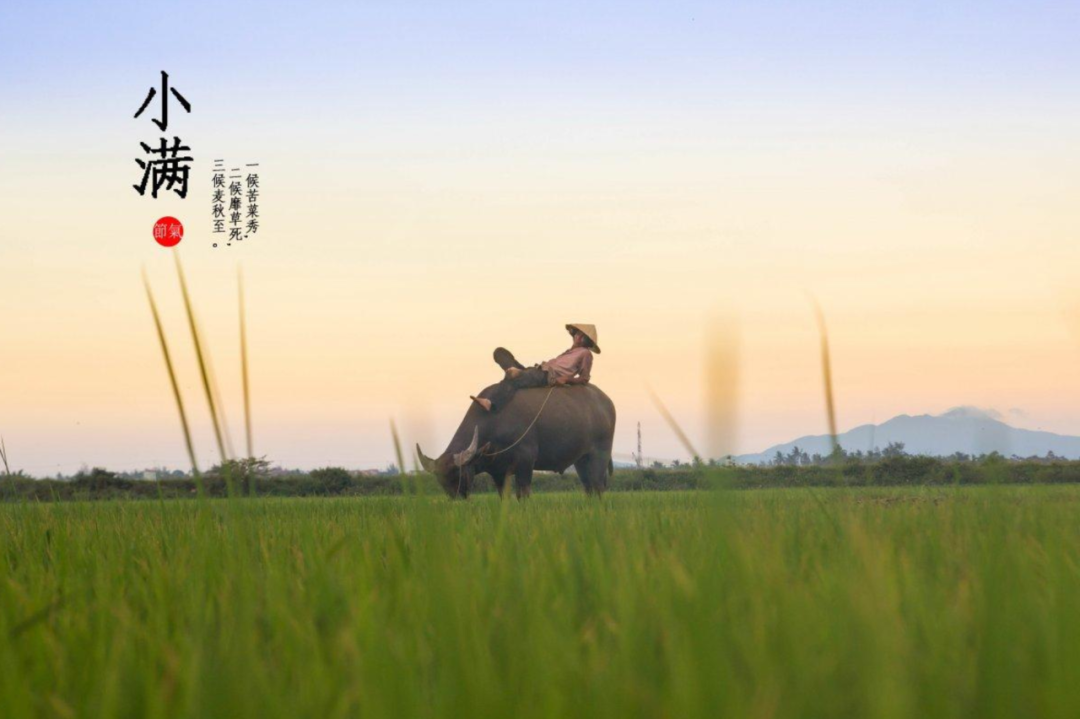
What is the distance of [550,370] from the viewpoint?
10.8 meters

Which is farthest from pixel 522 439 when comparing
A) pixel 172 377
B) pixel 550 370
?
pixel 172 377

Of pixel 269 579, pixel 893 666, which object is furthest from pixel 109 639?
pixel 893 666

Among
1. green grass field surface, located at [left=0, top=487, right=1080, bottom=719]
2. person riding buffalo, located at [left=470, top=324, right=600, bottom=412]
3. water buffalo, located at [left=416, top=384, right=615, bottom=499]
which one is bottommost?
green grass field surface, located at [left=0, top=487, right=1080, bottom=719]

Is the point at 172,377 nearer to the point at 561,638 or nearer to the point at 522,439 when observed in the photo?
the point at 561,638

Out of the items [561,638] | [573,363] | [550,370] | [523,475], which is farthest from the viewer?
[573,363]

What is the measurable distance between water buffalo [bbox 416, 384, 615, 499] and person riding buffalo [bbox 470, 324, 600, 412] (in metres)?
0.10

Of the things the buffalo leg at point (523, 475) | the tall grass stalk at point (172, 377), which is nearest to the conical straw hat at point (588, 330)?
the buffalo leg at point (523, 475)

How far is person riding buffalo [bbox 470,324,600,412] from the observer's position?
34.3ft

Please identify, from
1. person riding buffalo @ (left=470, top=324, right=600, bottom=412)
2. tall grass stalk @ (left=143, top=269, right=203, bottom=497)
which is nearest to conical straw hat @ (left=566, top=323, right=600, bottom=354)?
person riding buffalo @ (left=470, top=324, right=600, bottom=412)

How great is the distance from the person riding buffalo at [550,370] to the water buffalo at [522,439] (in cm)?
10

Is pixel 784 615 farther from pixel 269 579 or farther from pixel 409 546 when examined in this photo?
pixel 409 546

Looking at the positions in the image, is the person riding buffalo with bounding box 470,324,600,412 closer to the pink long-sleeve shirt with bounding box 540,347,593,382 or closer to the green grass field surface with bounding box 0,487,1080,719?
the pink long-sleeve shirt with bounding box 540,347,593,382

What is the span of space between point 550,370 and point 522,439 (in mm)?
885

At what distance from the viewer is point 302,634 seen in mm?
1678
